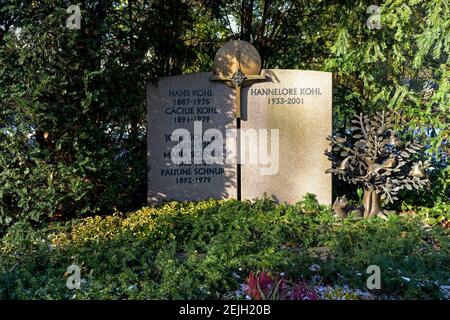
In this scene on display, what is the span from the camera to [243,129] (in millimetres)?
6074

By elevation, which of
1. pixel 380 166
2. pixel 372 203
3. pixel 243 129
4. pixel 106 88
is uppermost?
pixel 106 88

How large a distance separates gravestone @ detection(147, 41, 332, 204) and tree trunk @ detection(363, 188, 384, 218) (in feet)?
1.85

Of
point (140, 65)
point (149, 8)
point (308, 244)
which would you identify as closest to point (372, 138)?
point (308, 244)

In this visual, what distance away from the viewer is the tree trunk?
5.62 metres

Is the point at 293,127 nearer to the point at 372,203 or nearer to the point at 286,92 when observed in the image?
the point at 286,92

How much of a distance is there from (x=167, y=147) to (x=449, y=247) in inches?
135

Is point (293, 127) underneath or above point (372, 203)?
above

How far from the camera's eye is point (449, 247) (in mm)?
4441

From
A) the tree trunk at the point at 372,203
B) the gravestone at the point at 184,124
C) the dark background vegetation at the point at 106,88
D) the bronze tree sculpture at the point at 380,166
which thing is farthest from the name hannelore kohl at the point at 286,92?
the tree trunk at the point at 372,203

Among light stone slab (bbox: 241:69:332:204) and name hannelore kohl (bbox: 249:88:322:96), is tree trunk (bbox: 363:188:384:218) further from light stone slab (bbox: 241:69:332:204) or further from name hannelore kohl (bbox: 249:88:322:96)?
name hannelore kohl (bbox: 249:88:322:96)

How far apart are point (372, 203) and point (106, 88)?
342cm

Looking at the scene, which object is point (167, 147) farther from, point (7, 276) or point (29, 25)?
point (7, 276)

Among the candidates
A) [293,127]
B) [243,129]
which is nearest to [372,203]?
[293,127]

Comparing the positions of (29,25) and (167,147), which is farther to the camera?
(167,147)
